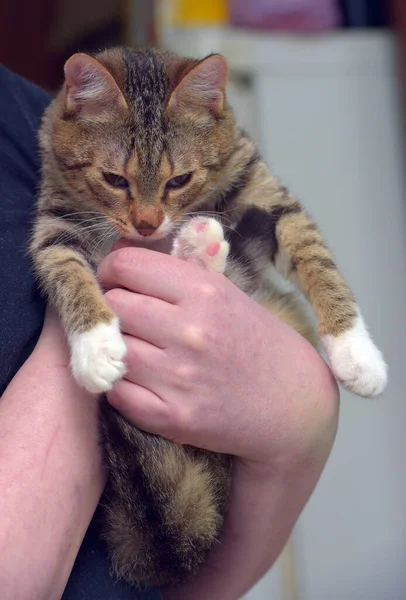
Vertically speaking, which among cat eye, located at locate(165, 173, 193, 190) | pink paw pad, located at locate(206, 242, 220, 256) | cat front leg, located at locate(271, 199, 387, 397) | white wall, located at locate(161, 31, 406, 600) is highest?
cat eye, located at locate(165, 173, 193, 190)

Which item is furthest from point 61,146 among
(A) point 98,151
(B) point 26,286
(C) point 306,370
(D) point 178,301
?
(C) point 306,370

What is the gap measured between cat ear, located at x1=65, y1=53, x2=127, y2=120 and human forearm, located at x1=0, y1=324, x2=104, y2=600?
0.36 meters

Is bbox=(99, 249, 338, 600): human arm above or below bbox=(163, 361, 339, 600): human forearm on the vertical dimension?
above

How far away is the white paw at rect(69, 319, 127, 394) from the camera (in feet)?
2.29

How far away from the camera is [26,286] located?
810 millimetres

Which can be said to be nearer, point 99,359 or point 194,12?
point 99,359

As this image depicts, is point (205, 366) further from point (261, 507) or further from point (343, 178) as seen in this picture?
point (343, 178)

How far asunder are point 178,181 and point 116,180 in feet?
0.30

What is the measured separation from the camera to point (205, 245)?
2.77 feet

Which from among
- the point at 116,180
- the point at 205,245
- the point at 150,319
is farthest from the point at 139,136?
the point at 150,319

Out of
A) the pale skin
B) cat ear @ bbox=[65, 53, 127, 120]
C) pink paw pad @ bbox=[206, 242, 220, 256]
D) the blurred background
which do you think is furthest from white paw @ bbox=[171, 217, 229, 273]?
the blurred background

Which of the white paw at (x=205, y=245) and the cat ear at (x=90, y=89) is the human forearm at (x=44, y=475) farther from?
the cat ear at (x=90, y=89)

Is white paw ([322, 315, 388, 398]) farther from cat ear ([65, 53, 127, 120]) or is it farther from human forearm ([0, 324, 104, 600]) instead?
cat ear ([65, 53, 127, 120])

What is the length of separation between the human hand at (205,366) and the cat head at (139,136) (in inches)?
6.2
